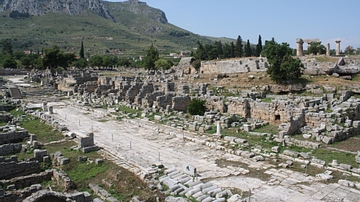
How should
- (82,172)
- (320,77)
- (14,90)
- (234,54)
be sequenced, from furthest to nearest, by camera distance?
(234,54) → (14,90) → (320,77) → (82,172)

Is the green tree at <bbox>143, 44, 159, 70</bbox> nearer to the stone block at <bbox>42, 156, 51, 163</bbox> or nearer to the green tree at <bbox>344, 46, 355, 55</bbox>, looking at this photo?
the green tree at <bbox>344, 46, 355, 55</bbox>

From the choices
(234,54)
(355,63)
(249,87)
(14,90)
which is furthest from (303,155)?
(234,54)

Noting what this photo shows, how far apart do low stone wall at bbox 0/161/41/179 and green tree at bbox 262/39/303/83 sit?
85.4 ft

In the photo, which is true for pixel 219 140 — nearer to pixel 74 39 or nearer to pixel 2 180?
pixel 2 180

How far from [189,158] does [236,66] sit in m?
35.4

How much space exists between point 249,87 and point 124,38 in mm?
151209

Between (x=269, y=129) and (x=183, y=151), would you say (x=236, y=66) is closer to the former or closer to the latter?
(x=269, y=129)

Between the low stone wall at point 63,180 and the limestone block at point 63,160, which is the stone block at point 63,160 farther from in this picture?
the low stone wall at point 63,180

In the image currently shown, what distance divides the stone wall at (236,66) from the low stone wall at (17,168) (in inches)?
1379

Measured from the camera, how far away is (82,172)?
13.5m

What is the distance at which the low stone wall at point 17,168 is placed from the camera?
43.0 ft

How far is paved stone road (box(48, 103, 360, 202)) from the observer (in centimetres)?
1100

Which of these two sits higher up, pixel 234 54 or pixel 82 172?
pixel 234 54

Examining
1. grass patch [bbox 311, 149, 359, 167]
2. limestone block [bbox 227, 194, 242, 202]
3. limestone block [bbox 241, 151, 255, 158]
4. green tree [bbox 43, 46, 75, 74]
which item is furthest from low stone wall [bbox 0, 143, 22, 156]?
green tree [bbox 43, 46, 75, 74]
